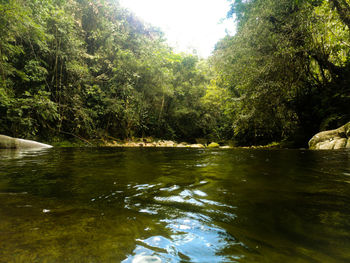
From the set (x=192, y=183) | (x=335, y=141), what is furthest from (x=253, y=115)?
(x=192, y=183)

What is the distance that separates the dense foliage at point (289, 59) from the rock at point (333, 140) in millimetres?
1511

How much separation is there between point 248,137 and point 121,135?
31.9 ft

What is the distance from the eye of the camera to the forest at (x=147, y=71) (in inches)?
294

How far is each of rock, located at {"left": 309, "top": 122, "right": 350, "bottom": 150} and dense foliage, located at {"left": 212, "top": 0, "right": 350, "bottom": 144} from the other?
1.51 meters

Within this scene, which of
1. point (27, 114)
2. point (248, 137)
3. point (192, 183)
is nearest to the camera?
point (192, 183)

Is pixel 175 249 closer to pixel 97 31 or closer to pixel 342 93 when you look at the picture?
pixel 342 93

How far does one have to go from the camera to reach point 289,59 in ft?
25.0

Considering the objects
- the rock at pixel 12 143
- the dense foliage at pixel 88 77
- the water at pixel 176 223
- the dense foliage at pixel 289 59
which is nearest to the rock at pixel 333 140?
the dense foliage at pixel 289 59

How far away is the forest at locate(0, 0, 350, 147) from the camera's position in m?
7.48

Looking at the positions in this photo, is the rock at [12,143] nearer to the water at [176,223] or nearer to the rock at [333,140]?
the water at [176,223]

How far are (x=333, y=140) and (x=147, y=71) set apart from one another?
13.0m

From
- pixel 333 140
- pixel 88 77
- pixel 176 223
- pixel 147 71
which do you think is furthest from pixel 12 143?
pixel 333 140

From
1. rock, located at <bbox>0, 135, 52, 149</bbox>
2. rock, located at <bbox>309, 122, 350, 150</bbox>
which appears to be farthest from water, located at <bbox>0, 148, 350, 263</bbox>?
rock, located at <bbox>0, 135, 52, 149</bbox>

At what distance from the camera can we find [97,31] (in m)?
14.4
